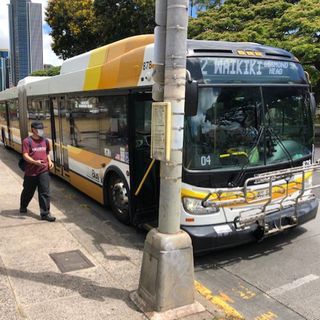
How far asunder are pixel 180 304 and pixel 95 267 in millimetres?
1446

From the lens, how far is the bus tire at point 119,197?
6602mm

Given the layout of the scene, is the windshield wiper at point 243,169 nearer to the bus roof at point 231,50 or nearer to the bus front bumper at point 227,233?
the bus front bumper at point 227,233

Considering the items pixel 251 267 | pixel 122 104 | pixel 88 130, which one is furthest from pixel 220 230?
pixel 88 130

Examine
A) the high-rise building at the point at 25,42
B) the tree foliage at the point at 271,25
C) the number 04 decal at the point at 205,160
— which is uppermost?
the high-rise building at the point at 25,42

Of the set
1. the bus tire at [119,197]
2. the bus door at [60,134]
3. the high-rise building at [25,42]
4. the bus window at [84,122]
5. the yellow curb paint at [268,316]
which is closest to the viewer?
the yellow curb paint at [268,316]

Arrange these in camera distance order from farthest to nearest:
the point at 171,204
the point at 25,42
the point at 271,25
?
the point at 25,42 → the point at 271,25 → the point at 171,204

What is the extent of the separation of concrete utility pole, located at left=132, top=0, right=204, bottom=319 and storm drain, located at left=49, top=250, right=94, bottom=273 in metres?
1.25

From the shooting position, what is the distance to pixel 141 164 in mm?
6340

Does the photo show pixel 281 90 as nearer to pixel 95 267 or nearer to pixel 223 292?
pixel 223 292

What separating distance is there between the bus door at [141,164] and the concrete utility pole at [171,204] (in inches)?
84.3

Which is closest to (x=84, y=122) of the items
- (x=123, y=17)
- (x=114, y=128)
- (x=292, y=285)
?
(x=114, y=128)

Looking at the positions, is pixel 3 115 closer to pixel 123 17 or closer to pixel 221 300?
pixel 123 17

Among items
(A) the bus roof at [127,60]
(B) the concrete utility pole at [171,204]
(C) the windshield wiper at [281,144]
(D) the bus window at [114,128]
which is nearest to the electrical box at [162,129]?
(B) the concrete utility pole at [171,204]

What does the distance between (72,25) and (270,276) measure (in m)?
28.3
